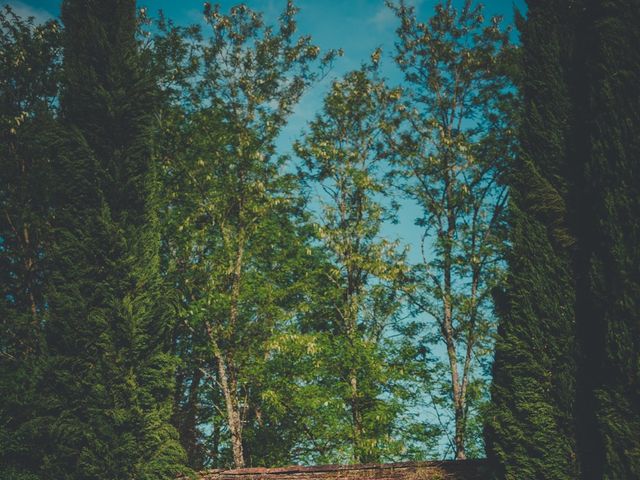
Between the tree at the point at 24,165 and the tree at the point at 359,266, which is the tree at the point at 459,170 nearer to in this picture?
the tree at the point at 359,266

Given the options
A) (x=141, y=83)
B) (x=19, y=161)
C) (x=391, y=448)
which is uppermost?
(x=19, y=161)

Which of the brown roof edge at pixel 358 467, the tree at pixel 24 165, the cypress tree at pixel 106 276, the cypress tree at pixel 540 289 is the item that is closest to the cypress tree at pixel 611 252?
the cypress tree at pixel 540 289

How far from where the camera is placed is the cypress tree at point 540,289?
5.98m

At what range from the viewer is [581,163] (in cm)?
679

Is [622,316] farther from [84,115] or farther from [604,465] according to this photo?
[84,115]

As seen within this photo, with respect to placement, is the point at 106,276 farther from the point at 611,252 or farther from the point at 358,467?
the point at 611,252

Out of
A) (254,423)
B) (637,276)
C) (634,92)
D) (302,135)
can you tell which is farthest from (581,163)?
(254,423)

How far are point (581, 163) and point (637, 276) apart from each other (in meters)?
1.98

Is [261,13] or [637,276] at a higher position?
[261,13]

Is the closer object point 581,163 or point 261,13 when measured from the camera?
point 581,163

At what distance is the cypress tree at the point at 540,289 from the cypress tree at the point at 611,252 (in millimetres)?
212

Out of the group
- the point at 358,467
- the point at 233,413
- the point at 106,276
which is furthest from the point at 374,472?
the point at 233,413

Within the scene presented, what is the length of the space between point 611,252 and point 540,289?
3.38 feet

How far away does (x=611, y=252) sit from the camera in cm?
573
